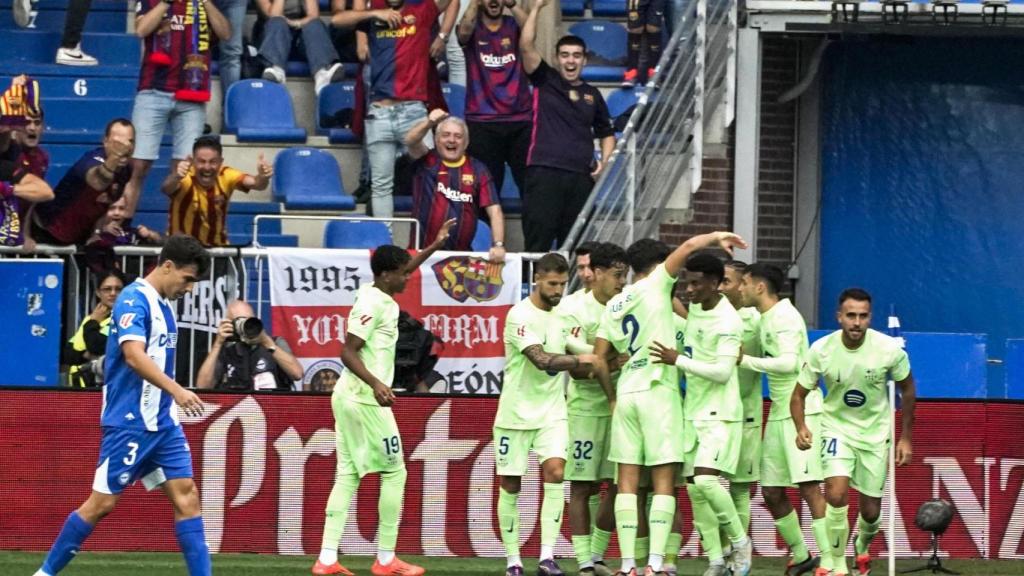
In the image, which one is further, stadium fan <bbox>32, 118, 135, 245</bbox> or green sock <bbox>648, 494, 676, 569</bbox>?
stadium fan <bbox>32, 118, 135, 245</bbox>

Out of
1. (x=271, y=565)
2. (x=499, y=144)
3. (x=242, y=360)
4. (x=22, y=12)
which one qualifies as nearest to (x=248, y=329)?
(x=242, y=360)

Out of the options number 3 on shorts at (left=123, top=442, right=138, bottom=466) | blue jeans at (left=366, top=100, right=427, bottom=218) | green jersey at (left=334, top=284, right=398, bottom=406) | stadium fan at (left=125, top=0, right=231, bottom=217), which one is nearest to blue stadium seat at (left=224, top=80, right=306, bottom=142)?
stadium fan at (left=125, top=0, right=231, bottom=217)

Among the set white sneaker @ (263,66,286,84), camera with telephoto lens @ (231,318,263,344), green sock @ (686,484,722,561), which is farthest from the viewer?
white sneaker @ (263,66,286,84)

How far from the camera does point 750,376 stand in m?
13.3

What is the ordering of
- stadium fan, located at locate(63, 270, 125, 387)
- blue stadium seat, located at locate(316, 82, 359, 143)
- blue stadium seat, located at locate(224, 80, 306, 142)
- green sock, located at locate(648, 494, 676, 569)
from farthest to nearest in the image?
blue stadium seat, located at locate(316, 82, 359, 143) < blue stadium seat, located at locate(224, 80, 306, 142) < stadium fan, located at locate(63, 270, 125, 387) < green sock, located at locate(648, 494, 676, 569)

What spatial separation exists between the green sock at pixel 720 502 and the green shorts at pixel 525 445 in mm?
925

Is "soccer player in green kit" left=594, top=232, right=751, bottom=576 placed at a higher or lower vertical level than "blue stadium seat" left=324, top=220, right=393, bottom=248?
lower

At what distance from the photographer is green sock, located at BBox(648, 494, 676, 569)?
476 inches

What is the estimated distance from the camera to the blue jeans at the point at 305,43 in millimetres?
18469

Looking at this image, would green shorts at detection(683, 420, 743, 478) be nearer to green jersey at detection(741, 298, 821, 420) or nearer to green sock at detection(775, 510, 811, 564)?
green jersey at detection(741, 298, 821, 420)

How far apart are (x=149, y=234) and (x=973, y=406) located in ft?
20.9

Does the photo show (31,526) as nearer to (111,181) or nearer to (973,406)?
(111,181)

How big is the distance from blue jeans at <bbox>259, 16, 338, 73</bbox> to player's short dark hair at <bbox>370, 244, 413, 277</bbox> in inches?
238

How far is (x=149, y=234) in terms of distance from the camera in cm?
1544
